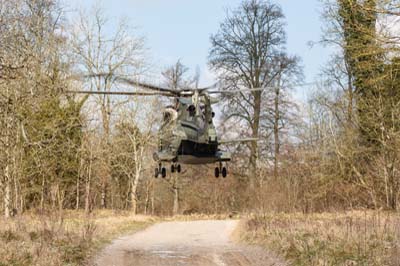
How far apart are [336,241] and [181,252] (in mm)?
4306

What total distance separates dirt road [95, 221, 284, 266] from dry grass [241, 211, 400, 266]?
0.55 meters

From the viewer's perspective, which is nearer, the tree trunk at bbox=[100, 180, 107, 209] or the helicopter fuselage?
the helicopter fuselage

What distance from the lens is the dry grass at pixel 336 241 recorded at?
10508mm

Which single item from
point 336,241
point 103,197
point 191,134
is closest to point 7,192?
point 191,134

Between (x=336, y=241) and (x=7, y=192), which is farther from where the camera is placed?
(x=7, y=192)

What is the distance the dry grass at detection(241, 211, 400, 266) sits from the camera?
1051 centimetres

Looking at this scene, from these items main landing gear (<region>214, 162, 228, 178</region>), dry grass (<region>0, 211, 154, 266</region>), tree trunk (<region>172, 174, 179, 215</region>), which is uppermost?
main landing gear (<region>214, 162, 228, 178</region>)

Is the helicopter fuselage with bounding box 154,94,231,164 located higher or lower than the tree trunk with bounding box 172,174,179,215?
higher

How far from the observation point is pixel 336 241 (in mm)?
12719

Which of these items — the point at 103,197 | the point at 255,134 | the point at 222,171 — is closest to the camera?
the point at 222,171

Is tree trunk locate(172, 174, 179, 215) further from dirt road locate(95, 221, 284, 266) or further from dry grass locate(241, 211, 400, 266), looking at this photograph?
dry grass locate(241, 211, 400, 266)

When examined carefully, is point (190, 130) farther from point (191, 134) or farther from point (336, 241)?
point (336, 241)

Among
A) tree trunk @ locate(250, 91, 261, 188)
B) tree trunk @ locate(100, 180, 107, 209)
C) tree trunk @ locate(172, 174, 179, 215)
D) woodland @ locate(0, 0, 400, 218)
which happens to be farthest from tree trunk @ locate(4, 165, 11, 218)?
tree trunk @ locate(250, 91, 261, 188)

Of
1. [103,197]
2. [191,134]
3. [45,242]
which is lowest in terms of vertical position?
[45,242]
